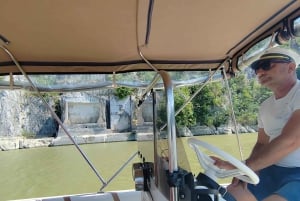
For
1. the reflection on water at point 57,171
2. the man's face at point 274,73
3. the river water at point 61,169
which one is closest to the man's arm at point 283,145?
the man's face at point 274,73

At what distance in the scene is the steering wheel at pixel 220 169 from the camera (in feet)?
2.89

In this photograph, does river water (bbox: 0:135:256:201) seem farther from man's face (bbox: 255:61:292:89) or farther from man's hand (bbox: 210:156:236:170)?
man's hand (bbox: 210:156:236:170)

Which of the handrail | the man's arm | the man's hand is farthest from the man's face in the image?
the handrail

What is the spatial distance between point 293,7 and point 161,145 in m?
0.84

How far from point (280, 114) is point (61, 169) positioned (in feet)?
31.0

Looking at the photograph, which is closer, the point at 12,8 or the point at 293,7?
the point at 12,8

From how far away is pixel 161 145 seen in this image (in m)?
1.09

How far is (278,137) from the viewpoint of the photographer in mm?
1196

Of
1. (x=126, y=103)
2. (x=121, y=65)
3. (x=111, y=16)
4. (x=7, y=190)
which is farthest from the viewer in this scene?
(x=126, y=103)

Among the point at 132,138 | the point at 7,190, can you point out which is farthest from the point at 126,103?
the point at 7,190

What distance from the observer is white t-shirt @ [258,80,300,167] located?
127 cm

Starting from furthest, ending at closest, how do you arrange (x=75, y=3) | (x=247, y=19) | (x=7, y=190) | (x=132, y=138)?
(x=132, y=138)
(x=7, y=190)
(x=247, y=19)
(x=75, y=3)

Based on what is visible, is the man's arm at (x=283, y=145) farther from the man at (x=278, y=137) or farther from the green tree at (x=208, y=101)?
the green tree at (x=208, y=101)

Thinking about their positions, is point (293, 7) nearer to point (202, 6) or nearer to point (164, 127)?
point (202, 6)
